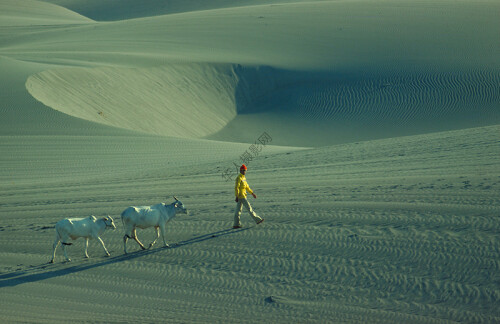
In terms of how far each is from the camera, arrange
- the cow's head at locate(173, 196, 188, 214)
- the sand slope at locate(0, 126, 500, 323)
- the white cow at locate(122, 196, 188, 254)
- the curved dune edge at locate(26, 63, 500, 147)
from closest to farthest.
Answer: the sand slope at locate(0, 126, 500, 323), the white cow at locate(122, 196, 188, 254), the cow's head at locate(173, 196, 188, 214), the curved dune edge at locate(26, 63, 500, 147)

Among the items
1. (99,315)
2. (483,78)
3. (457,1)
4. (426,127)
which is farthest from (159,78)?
(457,1)

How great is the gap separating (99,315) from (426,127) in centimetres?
2586

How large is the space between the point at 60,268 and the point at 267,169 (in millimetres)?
8287

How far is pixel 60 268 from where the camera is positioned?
394 inches

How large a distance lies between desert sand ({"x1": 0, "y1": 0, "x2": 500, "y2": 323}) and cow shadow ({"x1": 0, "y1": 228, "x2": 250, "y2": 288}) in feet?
0.16

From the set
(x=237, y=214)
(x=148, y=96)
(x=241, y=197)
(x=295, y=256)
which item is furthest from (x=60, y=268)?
(x=148, y=96)

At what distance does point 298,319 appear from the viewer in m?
7.82

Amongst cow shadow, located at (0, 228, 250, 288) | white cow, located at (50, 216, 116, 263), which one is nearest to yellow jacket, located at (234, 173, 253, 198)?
cow shadow, located at (0, 228, 250, 288)

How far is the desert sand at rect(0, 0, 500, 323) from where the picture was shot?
8602 mm

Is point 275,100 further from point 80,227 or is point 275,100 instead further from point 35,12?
point 35,12

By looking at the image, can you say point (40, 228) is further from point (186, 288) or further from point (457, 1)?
point (457, 1)

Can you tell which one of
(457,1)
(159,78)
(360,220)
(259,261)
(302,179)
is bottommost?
(259,261)

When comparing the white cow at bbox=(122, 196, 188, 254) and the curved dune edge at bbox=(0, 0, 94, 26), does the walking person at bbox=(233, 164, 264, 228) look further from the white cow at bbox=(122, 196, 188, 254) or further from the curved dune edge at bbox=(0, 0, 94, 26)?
the curved dune edge at bbox=(0, 0, 94, 26)

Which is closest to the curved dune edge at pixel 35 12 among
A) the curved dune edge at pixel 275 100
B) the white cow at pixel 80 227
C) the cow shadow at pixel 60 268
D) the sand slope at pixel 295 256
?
the curved dune edge at pixel 275 100
